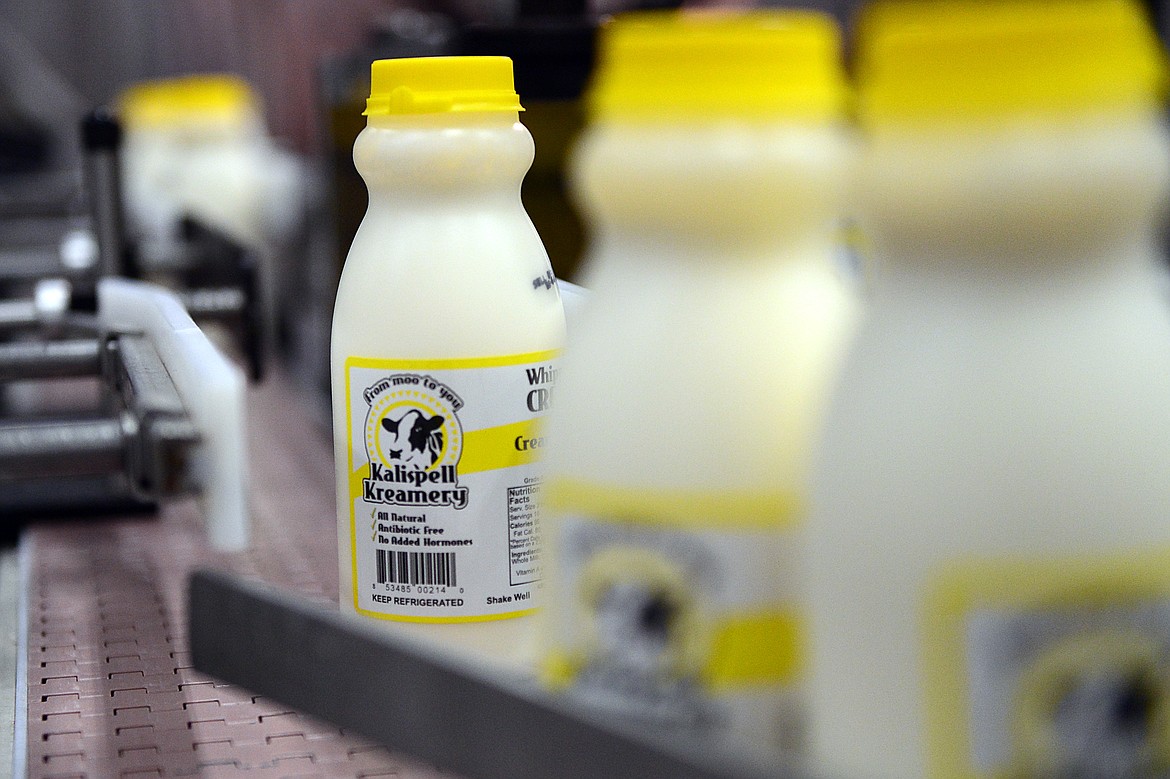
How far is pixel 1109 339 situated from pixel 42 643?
606mm

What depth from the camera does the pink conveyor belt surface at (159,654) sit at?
1.87ft

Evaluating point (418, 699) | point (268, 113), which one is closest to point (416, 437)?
point (418, 699)

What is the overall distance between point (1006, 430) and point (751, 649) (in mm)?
97

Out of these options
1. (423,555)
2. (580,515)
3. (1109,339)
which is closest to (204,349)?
(423,555)

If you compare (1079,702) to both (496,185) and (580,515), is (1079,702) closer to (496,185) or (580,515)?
(580,515)

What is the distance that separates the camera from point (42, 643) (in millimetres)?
742

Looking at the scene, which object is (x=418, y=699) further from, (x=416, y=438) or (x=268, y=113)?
(x=268, y=113)

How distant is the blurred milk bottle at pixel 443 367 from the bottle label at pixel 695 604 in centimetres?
15

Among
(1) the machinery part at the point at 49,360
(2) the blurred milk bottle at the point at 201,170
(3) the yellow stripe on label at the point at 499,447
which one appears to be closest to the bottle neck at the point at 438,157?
(3) the yellow stripe on label at the point at 499,447

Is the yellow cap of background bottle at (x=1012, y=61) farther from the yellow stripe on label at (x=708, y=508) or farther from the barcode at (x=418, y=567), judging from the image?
the barcode at (x=418, y=567)

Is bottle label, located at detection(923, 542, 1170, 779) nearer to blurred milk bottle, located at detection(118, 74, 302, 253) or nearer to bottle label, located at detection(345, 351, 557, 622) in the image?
bottle label, located at detection(345, 351, 557, 622)

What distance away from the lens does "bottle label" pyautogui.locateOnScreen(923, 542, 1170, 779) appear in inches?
12.6

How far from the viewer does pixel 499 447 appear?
1.77 ft

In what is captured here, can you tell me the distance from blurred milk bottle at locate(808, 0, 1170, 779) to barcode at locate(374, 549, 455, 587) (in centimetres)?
22
